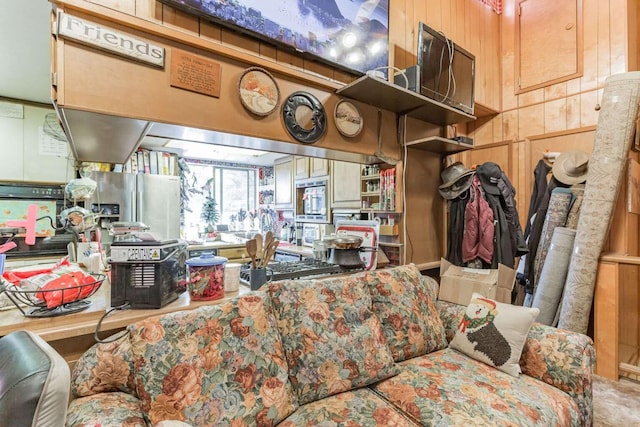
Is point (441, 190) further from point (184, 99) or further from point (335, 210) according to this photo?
point (184, 99)

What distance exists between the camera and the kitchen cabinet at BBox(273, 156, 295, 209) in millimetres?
4129

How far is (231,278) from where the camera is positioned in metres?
1.55

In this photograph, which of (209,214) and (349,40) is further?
(209,214)

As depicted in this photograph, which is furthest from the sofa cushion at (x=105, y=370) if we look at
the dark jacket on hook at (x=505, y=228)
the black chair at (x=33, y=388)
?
the dark jacket on hook at (x=505, y=228)

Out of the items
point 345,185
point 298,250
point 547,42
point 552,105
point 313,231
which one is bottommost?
point 298,250

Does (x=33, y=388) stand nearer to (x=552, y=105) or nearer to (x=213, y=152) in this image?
(x=213, y=152)

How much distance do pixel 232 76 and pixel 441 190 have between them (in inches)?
78.2

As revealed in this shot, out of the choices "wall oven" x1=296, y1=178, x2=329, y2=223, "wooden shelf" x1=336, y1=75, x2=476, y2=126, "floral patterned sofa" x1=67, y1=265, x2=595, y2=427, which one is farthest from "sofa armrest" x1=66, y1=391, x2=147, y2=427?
"wall oven" x1=296, y1=178, x2=329, y2=223

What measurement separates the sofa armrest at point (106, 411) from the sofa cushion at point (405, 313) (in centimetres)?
112

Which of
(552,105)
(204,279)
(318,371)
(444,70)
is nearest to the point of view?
(318,371)

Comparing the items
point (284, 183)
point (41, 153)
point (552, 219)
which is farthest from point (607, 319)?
point (41, 153)

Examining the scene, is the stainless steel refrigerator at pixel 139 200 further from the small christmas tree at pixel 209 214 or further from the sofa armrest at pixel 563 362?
the sofa armrest at pixel 563 362

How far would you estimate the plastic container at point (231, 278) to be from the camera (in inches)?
60.3

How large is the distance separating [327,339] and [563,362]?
1.13m
